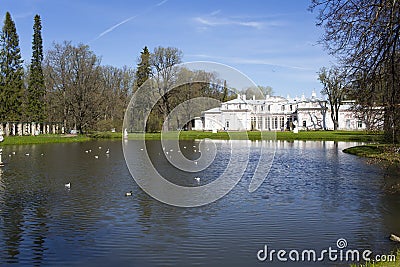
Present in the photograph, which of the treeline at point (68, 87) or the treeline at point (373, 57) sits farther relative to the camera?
the treeline at point (68, 87)

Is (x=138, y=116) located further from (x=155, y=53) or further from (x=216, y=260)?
(x=216, y=260)

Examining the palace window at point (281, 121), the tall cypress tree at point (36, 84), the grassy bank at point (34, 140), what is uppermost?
the tall cypress tree at point (36, 84)

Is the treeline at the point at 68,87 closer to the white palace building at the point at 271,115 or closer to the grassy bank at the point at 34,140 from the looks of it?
the grassy bank at the point at 34,140

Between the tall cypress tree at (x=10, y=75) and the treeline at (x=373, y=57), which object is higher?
the tall cypress tree at (x=10, y=75)

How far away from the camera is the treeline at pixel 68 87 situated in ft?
177

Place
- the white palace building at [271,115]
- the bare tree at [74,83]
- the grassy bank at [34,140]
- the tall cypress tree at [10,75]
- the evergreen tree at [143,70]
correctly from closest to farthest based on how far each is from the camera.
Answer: the grassy bank at [34,140] → the tall cypress tree at [10,75] → the bare tree at [74,83] → the evergreen tree at [143,70] → the white palace building at [271,115]

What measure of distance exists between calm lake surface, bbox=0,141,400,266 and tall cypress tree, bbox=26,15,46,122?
4260cm

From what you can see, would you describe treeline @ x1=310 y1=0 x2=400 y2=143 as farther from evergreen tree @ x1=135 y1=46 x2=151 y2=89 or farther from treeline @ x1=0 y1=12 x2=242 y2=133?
evergreen tree @ x1=135 y1=46 x2=151 y2=89

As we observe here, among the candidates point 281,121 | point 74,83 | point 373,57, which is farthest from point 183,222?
point 281,121

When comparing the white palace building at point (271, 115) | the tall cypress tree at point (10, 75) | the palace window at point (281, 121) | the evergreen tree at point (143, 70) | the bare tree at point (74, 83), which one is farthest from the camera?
the palace window at point (281, 121)

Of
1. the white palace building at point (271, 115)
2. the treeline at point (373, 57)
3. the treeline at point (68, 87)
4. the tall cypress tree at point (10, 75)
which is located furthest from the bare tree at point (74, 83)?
the treeline at point (373, 57)

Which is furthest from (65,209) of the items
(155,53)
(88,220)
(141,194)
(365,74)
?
(155,53)

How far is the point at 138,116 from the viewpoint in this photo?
65688 mm

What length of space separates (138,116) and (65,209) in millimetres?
53681
